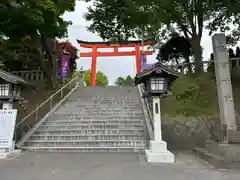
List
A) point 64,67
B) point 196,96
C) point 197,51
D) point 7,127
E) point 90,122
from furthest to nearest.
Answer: point 64,67 → point 197,51 → point 196,96 → point 90,122 → point 7,127

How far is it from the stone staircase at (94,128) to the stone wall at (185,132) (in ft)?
3.20

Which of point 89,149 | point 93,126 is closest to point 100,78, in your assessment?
point 93,126

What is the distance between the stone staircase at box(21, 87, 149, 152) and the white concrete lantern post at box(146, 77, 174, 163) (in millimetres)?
1247

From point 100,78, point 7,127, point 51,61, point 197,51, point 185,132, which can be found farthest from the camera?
point 100,78

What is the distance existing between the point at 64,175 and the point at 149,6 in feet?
33.7

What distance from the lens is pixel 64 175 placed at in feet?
18.5

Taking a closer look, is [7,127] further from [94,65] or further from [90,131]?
[94,65]

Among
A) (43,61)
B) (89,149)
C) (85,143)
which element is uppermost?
(43,61)

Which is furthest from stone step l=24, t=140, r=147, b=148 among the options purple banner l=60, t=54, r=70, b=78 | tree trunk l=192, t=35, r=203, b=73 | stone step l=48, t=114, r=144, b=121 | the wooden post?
the wooden post

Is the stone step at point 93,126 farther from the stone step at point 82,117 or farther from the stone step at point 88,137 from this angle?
the stone step at point 82,117

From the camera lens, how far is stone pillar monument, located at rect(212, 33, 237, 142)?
7732 millimetres

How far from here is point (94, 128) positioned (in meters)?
10.4

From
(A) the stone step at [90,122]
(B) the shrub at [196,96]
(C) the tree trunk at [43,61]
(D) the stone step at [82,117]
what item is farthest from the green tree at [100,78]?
(A) the stone step at [90,122]

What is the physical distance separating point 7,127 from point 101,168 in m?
3.64
